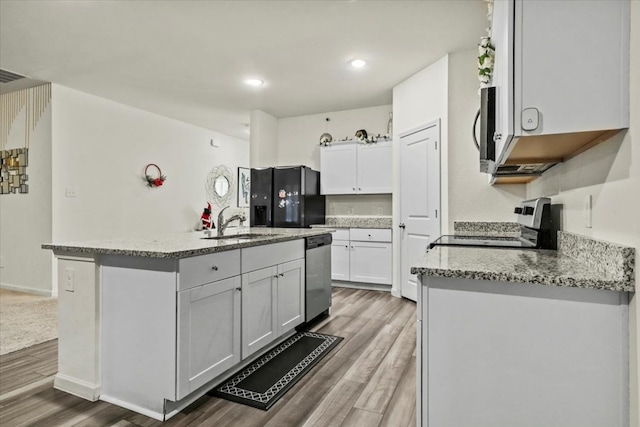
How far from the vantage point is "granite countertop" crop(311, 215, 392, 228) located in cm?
502

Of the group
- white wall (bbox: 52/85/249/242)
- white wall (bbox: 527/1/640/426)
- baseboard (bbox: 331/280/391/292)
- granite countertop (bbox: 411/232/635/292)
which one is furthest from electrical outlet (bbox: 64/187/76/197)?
white wall (bbox: 527/1/640/426)

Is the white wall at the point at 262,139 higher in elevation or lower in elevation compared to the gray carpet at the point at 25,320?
higher

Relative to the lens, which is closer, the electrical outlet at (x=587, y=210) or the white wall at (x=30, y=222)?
the electrical outlet at (x=587, y=210)

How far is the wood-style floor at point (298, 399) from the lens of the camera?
184 cm

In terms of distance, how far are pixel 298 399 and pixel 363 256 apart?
3.05 meters

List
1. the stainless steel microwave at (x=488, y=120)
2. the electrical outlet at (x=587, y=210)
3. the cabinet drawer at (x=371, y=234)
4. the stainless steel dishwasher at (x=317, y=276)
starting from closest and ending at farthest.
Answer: the electrical outlet at (x=587, y=210), the stainless steel microwave at (x=488, y=120), the stainless steel dishwasher at (x=317, y=276), the cabinet drawer at (x=371, y=234)

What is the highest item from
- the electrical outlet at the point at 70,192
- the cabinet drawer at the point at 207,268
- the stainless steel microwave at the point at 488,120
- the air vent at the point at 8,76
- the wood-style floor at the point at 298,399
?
the air vent at the point at 8,76

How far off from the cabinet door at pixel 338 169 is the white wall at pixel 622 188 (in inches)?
148

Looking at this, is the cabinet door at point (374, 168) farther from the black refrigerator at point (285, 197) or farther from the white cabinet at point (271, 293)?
the white cabinet at point (271, 293)

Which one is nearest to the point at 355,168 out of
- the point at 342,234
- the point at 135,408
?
the point at 342,234

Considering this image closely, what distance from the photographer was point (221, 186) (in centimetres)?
714

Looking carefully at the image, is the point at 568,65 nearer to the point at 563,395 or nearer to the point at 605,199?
the point at 605,199

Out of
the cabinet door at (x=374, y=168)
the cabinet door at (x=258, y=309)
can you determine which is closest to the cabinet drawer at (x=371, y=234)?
the cabinet door at (x=374, y=168)

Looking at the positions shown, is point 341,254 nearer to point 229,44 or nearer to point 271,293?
point 271,293
